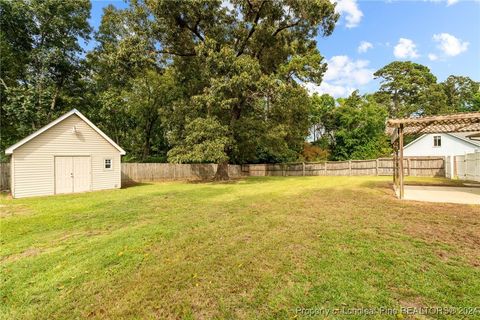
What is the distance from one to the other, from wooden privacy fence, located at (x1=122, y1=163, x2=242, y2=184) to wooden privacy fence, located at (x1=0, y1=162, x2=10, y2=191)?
5.94 metres

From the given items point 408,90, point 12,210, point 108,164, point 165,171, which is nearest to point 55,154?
point 108,164

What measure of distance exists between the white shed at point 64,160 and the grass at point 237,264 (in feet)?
22.9

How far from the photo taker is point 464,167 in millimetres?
15898

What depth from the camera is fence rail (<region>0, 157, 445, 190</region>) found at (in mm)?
18922

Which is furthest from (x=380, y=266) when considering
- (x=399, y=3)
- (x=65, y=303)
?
(x=399, y=3)

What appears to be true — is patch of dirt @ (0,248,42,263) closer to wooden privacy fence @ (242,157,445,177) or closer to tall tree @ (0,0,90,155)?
tall tree @ (0,0,90,155)

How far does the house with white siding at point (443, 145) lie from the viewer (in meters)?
23.1

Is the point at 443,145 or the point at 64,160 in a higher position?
the point at 443,145

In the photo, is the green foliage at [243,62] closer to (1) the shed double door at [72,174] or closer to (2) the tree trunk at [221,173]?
(2) the tree trunk at [221,173]

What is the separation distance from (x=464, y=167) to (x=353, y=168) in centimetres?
750

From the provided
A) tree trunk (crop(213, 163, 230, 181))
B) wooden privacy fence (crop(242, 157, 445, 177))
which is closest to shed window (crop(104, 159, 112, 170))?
tree trunk (crop(213, 163, 230, 181))

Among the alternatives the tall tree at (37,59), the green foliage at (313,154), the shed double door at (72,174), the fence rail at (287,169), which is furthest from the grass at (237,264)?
the green foliage at (313,154)

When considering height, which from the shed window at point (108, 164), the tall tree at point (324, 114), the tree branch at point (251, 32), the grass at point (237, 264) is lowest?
the grass at point (237, 264)

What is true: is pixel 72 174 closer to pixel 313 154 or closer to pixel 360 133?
pixel 313 154
